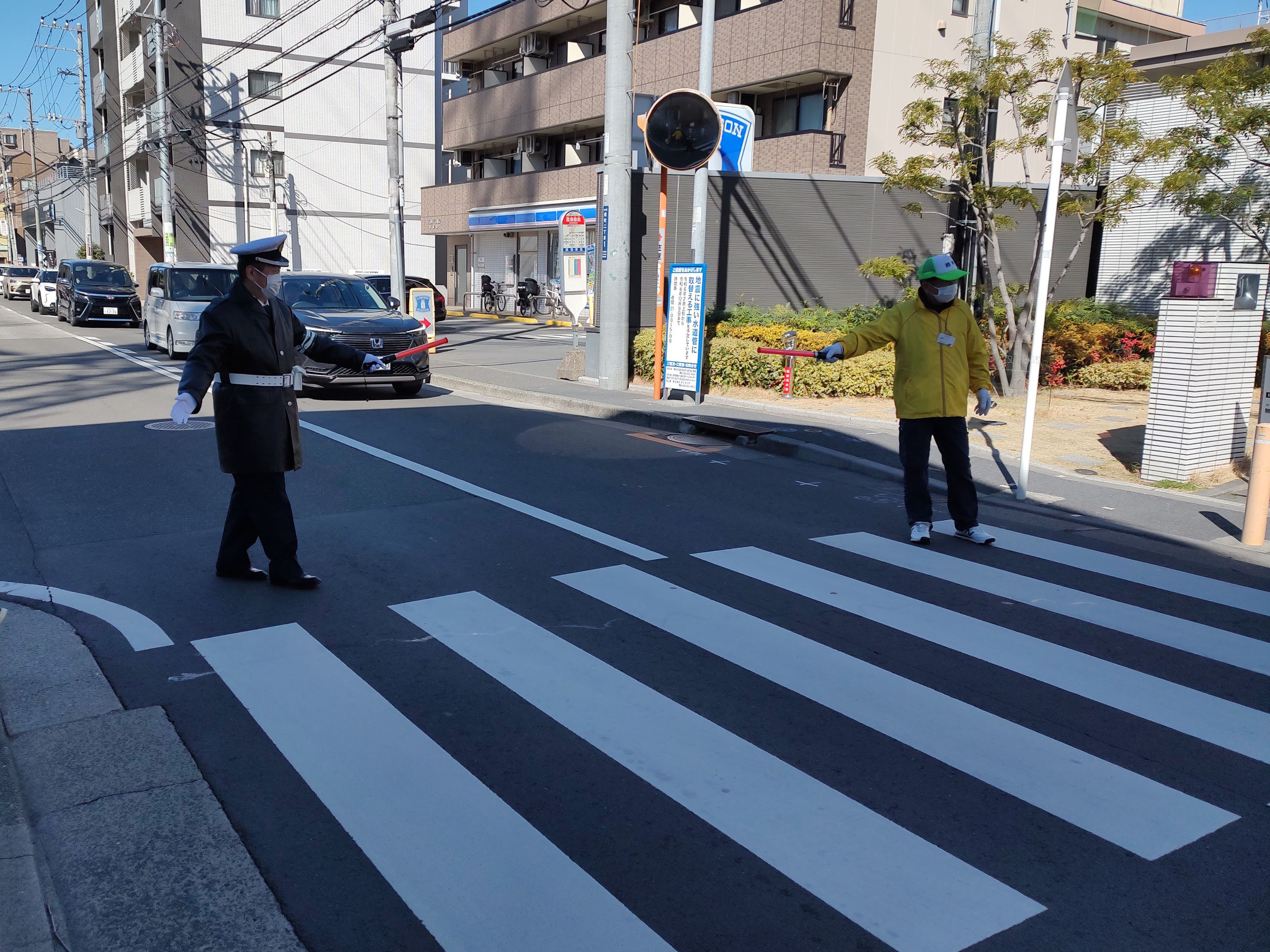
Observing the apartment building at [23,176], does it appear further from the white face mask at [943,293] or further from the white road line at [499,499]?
the white face mask at [943,293]

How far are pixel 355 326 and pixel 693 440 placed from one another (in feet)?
18.9

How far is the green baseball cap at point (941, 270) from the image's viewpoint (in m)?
6.98

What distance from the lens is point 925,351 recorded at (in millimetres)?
7211

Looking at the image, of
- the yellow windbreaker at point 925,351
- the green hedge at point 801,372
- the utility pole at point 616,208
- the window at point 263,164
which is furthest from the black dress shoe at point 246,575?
the window at point 263,164

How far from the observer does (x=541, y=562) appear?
668cm

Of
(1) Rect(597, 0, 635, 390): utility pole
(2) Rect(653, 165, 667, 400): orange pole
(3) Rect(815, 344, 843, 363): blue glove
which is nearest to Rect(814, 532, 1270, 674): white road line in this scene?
(3) Rect(815, 344, 843, 363): blue glove

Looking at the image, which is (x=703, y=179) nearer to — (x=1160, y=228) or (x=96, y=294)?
(x=1160, y=228)

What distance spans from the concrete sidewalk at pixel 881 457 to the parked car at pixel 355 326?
127cm

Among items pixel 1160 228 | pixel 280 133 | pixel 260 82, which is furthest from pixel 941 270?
pixel 260 82

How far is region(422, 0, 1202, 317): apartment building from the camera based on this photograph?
1872 centimetres

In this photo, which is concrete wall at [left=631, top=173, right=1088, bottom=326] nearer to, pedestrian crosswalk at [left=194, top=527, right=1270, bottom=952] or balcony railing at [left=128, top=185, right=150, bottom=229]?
pedestrian crosswalk at [left=194, top=527, right=1270, bottom=952]

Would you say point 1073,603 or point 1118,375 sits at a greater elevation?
point 1118,375

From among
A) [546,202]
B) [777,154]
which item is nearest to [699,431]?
[777,154]

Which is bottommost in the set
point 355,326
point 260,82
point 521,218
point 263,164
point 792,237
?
point 355,326
